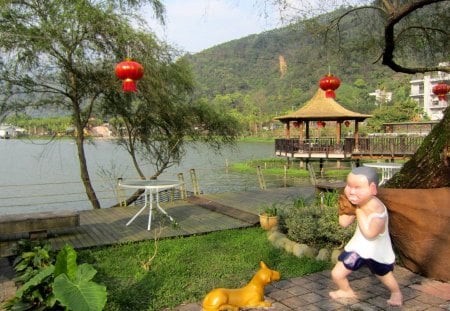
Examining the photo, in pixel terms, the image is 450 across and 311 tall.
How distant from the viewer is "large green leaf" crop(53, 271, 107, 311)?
2582 millimetres

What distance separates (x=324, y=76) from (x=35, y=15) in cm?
582

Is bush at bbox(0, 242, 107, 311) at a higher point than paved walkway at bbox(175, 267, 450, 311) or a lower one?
higher

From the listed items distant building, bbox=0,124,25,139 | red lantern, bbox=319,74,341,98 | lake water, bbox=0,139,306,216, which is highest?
red lantern, bbox=319,74,341,98

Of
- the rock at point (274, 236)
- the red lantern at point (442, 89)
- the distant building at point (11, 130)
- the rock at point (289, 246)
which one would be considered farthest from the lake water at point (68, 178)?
the rock at point (289, 246)

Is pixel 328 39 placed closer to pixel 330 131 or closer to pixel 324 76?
pixel 324 76

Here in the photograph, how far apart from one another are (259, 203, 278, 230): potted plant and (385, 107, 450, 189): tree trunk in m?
1.72

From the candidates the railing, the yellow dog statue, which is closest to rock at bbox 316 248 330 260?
the yellow dog statue

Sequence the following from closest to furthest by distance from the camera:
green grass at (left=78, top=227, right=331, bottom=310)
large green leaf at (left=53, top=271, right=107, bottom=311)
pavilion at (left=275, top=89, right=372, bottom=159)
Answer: large green leaf at (left=53, top=271, right=107, bottom=311)
green grass at (left=78, top=227, right=331, bottom=310)
pavilion at (left=275, top=89, right=372, bottom=159)

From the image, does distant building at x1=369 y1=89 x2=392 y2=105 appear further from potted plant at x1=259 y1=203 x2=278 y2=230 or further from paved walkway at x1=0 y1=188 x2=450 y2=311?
paved walkway at x1=0 y1=188 x2=450 y2=311

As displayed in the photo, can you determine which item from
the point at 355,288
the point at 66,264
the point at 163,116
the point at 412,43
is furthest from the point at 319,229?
the point at 163,116

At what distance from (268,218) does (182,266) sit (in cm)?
198

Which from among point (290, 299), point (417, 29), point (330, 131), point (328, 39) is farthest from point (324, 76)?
point (330, 131)

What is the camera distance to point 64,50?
8555 mm

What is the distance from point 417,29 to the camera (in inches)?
248
